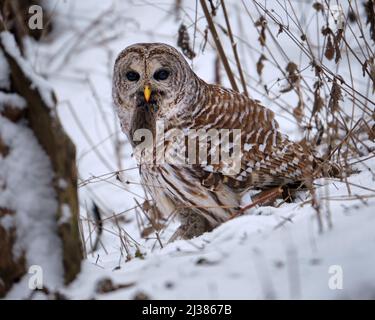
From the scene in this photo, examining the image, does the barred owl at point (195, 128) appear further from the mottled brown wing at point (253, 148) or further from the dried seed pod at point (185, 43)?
the dried seed pod at point (185, 43)

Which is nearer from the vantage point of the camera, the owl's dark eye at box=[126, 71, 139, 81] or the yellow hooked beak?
the yellow hooked beak

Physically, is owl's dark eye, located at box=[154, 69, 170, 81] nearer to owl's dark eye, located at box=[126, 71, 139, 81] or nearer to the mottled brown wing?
owl's dark eye, located at box=[126, 71, 139, 81]

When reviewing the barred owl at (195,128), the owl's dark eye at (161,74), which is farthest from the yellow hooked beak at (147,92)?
the owl's dark eye at (161,74)

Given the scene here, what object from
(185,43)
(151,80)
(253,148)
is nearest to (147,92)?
(151,80)

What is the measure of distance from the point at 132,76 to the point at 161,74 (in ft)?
0.71

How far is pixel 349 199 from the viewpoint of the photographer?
10.8 feet

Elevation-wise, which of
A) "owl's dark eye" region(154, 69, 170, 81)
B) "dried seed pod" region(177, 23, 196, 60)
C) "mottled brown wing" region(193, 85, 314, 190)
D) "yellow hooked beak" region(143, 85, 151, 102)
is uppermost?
"dried seed pod" region(177, 23, 196, 60)

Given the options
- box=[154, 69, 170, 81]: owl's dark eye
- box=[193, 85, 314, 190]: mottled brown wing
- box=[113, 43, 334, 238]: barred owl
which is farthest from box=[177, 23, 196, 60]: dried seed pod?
box=[193, 85, 314, 190]: mottled brown wing

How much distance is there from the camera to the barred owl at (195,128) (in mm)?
4289

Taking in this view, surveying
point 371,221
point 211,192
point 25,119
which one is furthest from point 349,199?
point 25,119

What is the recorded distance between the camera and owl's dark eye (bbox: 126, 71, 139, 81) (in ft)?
15.4
